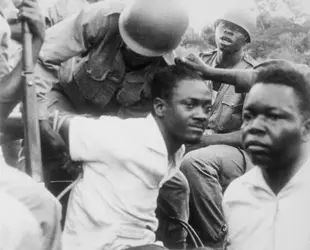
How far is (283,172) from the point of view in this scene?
6.86 feet

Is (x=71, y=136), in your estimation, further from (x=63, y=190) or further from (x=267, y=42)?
(x=267, y=42)

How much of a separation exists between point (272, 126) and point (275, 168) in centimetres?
13

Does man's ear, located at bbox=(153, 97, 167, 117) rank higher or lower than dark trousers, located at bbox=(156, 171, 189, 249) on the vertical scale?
higher

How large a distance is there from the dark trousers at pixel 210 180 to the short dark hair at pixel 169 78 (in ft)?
0.67

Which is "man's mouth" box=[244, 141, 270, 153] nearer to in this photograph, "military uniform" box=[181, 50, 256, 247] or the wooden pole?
"military uniform" box=[181, 50, 256, 247]

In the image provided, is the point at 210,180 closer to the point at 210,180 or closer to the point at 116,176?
the point at 210,180

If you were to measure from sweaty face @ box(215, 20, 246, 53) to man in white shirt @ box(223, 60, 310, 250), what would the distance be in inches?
8.9

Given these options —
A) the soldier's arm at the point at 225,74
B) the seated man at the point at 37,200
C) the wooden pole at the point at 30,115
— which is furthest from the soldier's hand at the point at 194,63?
the seated man at the point at 37,200

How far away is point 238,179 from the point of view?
7.11ft

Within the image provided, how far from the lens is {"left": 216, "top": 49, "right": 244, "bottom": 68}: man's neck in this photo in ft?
7.72

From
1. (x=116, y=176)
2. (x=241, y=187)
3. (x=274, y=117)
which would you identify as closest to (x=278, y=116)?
(x=274, y=117)

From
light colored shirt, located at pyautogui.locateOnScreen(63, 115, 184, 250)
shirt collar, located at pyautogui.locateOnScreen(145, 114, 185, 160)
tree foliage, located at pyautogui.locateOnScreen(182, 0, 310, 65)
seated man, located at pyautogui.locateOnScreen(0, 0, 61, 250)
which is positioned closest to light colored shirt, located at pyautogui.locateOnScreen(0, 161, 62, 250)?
seated man, located at pyautogui.locateOnScreen(0, 0, 61, 250)

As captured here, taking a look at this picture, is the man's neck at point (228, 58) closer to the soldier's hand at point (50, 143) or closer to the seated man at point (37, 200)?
the soldier's hand at point (50, 143)

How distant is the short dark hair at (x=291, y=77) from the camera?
2072mm
